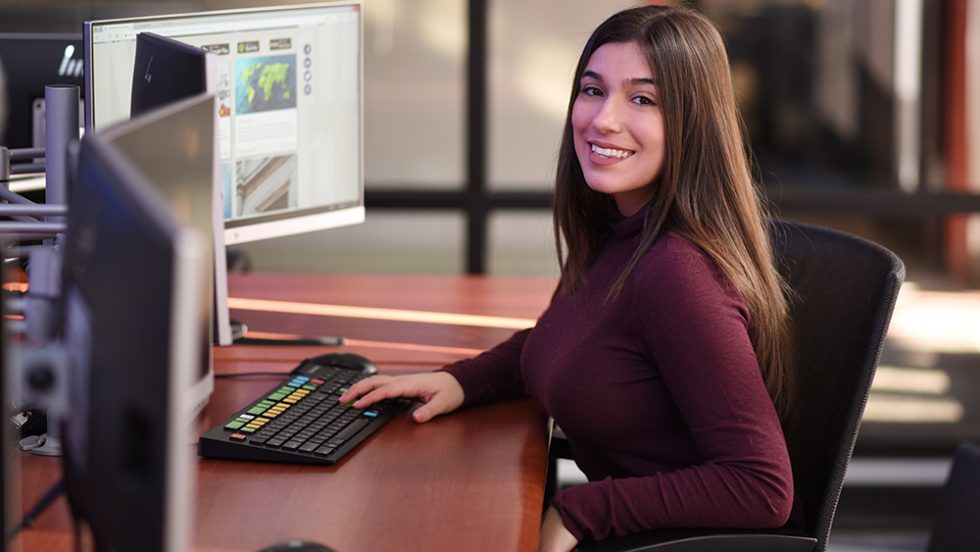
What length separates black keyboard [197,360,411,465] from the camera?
1.52 meters

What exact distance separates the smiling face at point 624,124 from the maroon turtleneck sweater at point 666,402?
0.07 m

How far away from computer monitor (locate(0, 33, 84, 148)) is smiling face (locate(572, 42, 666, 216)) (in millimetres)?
1042

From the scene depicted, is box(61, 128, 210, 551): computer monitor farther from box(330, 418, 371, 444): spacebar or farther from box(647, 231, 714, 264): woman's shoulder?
box(647, 231, 714, 264): woman's shoulder

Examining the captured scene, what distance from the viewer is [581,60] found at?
177cm

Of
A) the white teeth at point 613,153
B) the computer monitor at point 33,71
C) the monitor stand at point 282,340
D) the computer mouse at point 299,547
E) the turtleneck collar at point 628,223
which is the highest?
the computer monitor at point 33,71

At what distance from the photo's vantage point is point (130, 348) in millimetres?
801

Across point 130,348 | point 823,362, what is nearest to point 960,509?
point 823,362

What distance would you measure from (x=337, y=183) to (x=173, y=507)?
1.52 m

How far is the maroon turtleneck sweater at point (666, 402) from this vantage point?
4.76ft

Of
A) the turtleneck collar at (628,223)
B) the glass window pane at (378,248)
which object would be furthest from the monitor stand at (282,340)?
the glass window pane at (378,248)

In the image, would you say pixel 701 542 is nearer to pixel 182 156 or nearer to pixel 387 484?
pixel 387 484

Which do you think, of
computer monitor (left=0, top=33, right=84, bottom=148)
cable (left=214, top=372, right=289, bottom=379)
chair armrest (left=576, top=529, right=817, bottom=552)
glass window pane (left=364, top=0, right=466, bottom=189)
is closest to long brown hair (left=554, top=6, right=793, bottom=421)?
chair armrest (left=576, top=529, right=817, bottom=552)

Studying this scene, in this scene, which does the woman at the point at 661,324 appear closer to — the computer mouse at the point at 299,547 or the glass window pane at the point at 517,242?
the computer mouse at the point at 299,547

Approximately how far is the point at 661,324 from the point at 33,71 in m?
1.35
